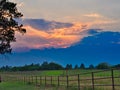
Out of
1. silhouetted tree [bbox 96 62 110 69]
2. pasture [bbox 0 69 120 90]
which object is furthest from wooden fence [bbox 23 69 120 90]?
silhouetted tree [bbox 96 62 110 69]

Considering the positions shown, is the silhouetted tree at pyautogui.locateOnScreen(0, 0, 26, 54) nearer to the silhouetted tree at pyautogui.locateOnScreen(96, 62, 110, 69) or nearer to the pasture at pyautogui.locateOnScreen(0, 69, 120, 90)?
the pasture at pyautogui.locateOnScreen(0, 69, 120, 90)

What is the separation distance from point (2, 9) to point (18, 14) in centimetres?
248

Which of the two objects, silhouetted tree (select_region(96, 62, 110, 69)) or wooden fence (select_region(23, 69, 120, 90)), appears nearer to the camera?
wooden fence (select_region(23, 69, 120, 90))

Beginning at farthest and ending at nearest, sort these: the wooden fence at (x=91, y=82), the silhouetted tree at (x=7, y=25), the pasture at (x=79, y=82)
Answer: the silhouetted tree at (x=7, y=25) < the pasture at (x=79, y=82) < the wooden fence at (x=91, y=82)

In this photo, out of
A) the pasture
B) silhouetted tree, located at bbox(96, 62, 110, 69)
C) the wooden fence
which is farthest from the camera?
silhouetted tree, located at bbox(96, 62, 110, 69)

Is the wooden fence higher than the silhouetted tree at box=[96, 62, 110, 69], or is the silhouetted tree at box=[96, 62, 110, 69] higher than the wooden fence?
the silhouetted tree at box=[96, 62, 110, 69]

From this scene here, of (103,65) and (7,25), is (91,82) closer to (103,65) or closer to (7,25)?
(7,25)

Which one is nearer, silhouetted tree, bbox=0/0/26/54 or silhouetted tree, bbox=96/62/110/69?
silhouetted tree, bbox=0/0/26/54

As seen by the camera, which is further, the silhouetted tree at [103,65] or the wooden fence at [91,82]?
the silhouetted tree at [103,65]

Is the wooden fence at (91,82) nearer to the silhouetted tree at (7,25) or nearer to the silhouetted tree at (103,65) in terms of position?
the silhouetted tree at (7,25)

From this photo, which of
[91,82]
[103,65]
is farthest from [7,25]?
[103,65]

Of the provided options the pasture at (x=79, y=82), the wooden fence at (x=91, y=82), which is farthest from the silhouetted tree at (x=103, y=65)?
the wooden fence at (x=91, y=82)

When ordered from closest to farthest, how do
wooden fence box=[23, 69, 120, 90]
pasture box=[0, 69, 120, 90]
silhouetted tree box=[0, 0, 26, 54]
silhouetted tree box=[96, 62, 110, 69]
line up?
wooden fence box=[23, 69, 120, 90] < pasture box=[0, 69, 120, 90] < silhouetted tree box=[0, 0, 26, 54] < silhouetted tree box=[96, 62, 110, 69]

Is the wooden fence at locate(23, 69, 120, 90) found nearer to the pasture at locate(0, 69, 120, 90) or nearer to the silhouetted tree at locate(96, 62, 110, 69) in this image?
the pasture at locate(0, 69, 120, 90)
